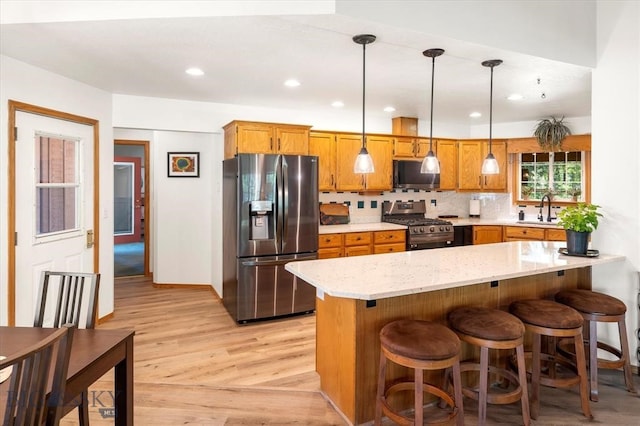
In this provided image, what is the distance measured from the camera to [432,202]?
6.29 m

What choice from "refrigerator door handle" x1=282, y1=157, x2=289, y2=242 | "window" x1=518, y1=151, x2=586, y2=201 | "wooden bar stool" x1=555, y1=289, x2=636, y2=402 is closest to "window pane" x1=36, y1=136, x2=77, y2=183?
"refrigerator door handle" x1=282, y1=157, x2=289, y2=242

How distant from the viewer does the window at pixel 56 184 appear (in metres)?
3.39

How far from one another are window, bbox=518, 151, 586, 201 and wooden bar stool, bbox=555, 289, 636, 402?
3578 mm

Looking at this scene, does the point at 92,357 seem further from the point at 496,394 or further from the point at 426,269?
the point at 496,394

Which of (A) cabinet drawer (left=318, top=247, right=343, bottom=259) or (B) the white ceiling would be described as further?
(A) cabinet drawer (left=318, top=247, right=343, bottom=259)

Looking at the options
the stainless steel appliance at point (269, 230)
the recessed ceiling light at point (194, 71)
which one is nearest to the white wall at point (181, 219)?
the stainless steel appliance at point (269, 230)

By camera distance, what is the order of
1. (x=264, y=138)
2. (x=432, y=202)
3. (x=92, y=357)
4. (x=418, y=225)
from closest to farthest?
(x=92, y=357), (x=264, y=138), (x=418, y=225), (x=432, y=202)

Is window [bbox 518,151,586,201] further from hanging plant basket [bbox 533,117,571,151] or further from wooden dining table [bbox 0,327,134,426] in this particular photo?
wooden dining table [bbox 0,327,134,426]

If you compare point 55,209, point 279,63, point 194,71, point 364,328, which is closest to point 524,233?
point 364,328

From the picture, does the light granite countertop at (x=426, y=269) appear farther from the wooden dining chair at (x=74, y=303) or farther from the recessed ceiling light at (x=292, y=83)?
the recessed ceiling light at (x=292, y=83)

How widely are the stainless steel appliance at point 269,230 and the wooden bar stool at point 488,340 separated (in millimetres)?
2205

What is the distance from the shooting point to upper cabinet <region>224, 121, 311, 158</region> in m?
4.30

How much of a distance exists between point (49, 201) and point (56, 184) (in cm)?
17

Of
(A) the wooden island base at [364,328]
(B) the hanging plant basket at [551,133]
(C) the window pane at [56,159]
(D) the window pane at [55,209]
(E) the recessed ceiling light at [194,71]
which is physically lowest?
(A) the wooden island base at [364,328]
